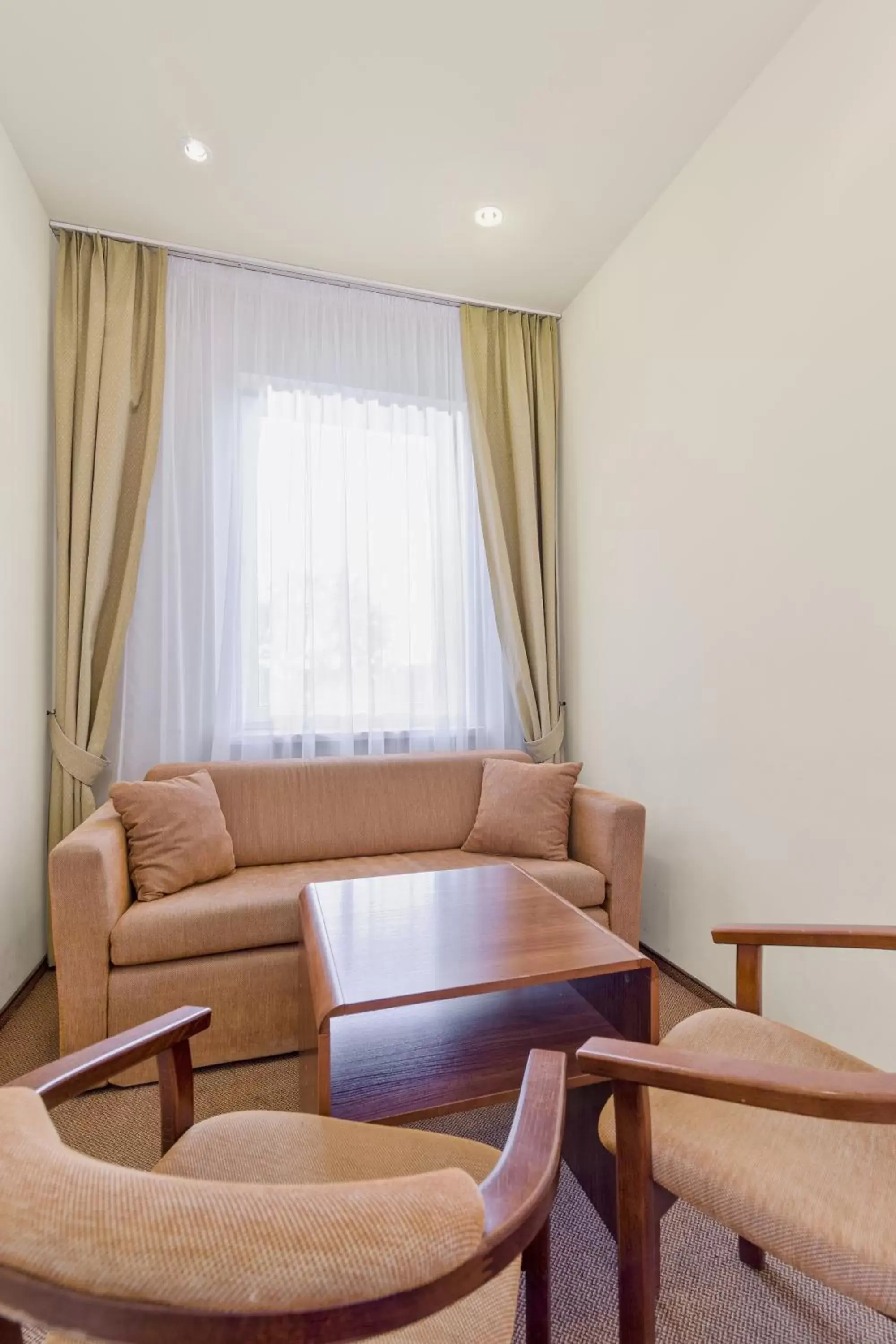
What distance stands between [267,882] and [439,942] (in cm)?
92

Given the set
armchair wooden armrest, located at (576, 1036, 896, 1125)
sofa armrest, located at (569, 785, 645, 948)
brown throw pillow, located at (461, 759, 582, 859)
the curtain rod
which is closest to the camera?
armchair wooden armrest, located at (576, 1036, 896, 1125)

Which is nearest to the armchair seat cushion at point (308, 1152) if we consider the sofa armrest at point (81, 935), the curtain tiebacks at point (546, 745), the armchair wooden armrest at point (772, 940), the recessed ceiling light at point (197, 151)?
the armchair wooden armrest at point (772, 940)

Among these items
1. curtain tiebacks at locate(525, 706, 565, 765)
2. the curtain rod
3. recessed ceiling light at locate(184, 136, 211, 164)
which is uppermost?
the curtain rod

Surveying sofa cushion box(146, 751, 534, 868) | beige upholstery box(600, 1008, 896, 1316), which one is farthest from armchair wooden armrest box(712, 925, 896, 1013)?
sofa cushion box(146, 751, 534, 868)

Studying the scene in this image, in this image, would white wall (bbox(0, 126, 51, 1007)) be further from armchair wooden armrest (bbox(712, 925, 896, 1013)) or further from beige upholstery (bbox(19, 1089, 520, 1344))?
armchair wooden armrest (bbox(712, 925, 896, 1013))

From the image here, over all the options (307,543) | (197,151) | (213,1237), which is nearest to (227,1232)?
(213,1237)

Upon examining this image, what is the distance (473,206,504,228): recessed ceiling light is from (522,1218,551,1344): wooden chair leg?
310 centimetres

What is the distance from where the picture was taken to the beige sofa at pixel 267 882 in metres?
1.79

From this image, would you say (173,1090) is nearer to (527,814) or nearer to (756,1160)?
(756,1160)

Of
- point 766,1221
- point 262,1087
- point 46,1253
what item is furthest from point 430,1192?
point 262,1087

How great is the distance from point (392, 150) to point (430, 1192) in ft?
9.46

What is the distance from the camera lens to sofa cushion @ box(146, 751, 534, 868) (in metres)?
2.46

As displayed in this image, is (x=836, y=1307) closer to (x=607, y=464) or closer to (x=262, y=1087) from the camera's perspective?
(x=262, y=1087)

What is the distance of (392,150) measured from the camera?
2.27m
